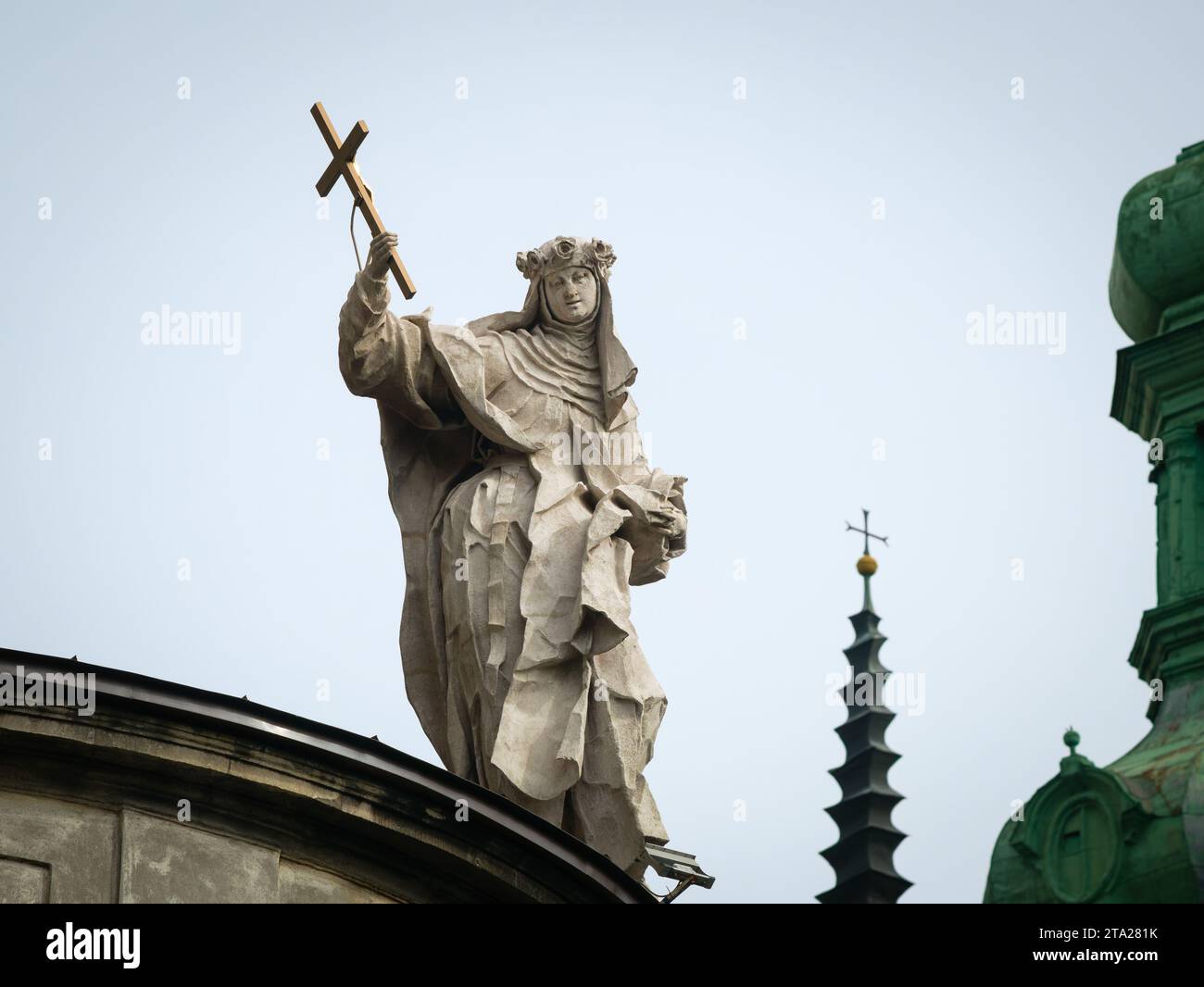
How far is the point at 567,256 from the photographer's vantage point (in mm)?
19906

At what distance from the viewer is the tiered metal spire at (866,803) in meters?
72.5

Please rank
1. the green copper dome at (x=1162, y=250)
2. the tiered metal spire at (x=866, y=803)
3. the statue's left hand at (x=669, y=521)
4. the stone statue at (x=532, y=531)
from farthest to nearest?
the tiered metal spire at (x=866, y=803) → the green copper dome at (x=1162, y=250) → the statue's left hand at (x=669, y=521) → the stone statue at (x=532, y=531)

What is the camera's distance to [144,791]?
1584 centimetres

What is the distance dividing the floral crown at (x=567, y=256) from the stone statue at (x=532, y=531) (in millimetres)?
11

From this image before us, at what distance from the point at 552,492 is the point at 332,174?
7.79ft

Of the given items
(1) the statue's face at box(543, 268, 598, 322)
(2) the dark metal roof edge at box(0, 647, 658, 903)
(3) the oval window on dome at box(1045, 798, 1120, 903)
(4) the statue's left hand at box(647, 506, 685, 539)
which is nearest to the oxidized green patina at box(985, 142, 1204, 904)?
(3) the oval window on dome at box(1045, 798, 1120, 903)

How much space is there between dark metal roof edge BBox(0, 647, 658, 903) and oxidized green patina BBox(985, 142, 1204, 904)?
73.9ft

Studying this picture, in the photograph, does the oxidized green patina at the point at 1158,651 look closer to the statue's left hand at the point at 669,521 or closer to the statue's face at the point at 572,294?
the statue's left hand at the point at 669,521

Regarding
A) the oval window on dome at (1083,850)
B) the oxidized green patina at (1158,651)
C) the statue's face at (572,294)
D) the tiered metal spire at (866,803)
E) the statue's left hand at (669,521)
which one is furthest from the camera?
the tiered metal spire at (866,803)

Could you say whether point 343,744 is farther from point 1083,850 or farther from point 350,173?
point 1083,850

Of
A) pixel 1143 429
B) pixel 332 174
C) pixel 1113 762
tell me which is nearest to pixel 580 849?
pixel 332 174

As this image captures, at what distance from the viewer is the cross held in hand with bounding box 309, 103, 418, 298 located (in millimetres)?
19203

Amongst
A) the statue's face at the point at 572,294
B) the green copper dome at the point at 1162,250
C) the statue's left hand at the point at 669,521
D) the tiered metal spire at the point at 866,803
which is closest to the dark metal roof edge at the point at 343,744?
the statue's left hand at the point at 669,521

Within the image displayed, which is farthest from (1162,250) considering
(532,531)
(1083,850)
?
(532,531)
